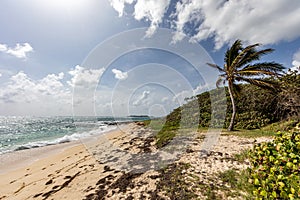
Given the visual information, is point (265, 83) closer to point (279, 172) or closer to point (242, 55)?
point (242, 55)

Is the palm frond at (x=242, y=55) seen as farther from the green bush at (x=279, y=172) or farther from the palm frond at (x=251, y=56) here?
the green bush at (x=279, y=172)

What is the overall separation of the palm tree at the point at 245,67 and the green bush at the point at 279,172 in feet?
31.7

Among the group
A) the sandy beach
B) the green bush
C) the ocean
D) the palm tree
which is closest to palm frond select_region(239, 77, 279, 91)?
the palm tree

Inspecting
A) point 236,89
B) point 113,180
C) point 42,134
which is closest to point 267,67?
point 236,89

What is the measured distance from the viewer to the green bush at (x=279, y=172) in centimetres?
126

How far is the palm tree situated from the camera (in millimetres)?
9539

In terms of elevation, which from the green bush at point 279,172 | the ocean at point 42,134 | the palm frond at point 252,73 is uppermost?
the palm frond at point 252,73

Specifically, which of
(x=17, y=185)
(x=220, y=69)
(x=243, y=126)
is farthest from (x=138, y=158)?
(x=243, y=126)

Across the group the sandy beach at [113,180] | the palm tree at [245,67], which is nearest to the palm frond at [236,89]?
the palm tree at [245,67]

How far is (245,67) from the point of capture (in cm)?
1028

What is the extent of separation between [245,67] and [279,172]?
34.7ft

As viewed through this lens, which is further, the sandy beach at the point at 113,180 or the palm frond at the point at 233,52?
the palm frond at the point at 233,52

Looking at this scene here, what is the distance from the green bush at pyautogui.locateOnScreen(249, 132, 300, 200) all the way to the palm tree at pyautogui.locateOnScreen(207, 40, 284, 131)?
9.66m

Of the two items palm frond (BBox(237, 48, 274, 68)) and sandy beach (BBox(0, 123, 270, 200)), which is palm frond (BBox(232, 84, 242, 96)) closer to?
palm frond (BBox(237, 48, 274, 68))
